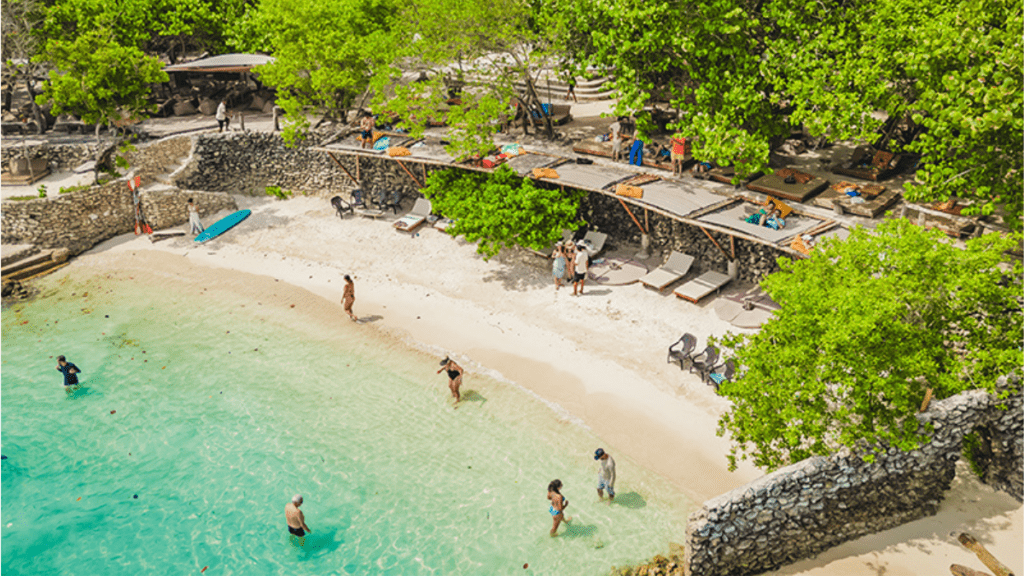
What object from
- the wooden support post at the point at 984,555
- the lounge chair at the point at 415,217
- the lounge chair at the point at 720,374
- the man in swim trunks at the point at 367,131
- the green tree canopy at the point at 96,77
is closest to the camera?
the wooden support post at the point at 984,555

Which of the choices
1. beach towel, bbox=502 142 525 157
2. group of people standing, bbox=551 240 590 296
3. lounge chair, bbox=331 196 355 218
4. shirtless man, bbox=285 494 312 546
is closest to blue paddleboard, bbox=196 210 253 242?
lounge chair, bbox=331 196 355 218

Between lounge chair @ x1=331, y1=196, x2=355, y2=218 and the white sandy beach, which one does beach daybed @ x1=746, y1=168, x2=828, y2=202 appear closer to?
the white sandy beach

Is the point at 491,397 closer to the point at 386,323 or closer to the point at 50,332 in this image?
the point at 386,323

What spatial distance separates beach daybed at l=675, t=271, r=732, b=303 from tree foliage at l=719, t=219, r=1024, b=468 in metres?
8.18

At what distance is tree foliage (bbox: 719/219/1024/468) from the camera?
12.8 metres

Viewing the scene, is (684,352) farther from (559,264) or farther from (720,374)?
(559,264)

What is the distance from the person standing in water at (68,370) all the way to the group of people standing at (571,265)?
16492 millimetres

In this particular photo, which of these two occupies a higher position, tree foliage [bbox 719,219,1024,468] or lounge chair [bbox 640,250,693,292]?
tree foliage [bbox 719,219,1024,468]

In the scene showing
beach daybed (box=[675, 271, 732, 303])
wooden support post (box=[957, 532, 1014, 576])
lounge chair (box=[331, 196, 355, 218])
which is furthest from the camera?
lounge chair (box=[331, 196, 355, 218])

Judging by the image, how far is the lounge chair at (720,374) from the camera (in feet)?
61.1

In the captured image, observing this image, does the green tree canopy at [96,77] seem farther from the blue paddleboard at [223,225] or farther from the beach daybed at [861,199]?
the beach daybed at [861,199]

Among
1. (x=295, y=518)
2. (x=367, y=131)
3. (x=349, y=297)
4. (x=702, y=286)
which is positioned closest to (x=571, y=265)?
(x=702, y=286)

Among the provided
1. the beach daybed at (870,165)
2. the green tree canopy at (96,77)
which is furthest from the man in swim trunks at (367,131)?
the beach daybed at (870,165)

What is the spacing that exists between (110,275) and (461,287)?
1587cm
